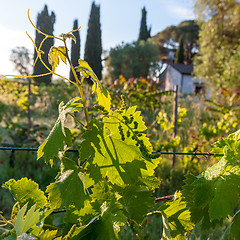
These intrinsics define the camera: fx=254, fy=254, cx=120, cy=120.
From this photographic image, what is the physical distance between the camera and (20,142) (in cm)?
376

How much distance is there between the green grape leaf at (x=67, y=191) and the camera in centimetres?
59

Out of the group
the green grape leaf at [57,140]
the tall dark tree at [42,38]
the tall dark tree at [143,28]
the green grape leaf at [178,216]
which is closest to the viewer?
the green grape leaf at [57,140]

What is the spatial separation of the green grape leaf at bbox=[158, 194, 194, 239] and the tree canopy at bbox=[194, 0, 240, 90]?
8.76m

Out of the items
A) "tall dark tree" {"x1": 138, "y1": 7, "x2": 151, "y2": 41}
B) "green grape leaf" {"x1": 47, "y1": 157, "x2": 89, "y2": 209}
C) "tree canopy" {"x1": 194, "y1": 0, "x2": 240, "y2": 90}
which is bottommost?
"green grape leaf" {"x1": 47, "y1": 157, "x2": 89, "y2": 209}

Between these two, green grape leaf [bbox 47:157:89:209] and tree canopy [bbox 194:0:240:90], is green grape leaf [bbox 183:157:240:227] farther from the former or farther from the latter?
tree canopy [bbox 194:0:240:90]

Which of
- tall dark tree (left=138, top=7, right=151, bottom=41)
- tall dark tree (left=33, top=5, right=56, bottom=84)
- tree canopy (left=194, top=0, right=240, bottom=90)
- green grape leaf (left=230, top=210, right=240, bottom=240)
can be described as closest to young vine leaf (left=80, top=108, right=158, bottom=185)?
green grape leaf (left=230, top=210, right=240, bottom=240)

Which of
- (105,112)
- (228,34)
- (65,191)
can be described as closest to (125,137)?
(105,112)

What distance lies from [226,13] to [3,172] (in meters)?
9.45

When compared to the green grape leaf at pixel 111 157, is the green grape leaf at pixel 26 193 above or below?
below

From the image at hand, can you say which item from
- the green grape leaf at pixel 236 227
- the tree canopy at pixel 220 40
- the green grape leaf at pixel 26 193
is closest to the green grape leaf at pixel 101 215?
the green grape leaf at pixel 26 193

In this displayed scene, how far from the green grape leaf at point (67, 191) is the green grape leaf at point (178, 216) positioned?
23 centimetres

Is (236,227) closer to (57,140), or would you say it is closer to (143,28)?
(57,140)

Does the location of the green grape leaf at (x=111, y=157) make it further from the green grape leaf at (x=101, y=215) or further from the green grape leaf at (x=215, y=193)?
the green grape leaf at (x=215, y=193)

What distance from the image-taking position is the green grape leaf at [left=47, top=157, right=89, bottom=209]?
587 mm
